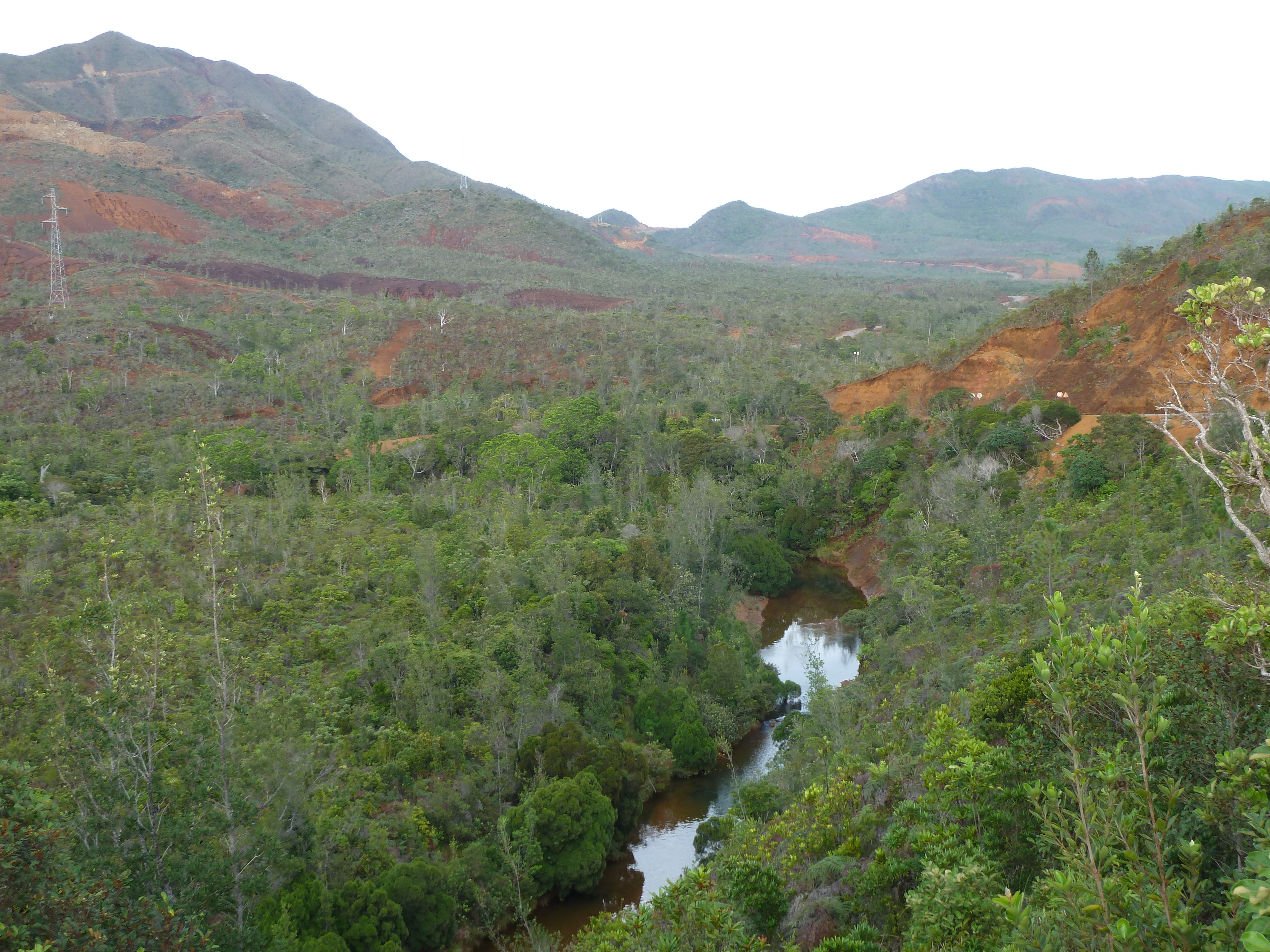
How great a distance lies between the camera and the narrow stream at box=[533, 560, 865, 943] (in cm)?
1625

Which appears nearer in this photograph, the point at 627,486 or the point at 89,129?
the point at 627,486

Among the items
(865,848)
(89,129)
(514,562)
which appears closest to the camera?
(865,848)

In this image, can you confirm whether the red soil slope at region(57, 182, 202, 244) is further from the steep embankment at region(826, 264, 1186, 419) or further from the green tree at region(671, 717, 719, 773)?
the green tree at region(671, 717, 719, 773)

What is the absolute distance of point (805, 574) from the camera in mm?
36719

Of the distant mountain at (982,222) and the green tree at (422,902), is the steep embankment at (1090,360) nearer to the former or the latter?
the green tree at (422,902)

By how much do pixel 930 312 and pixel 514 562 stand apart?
58.6 metres

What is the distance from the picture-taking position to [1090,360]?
34.8 m

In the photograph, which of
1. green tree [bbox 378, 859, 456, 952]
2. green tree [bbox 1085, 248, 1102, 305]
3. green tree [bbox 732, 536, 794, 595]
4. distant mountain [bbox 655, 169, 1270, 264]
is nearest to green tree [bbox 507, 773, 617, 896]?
green tree [bbox 378, 859, 456, 952]

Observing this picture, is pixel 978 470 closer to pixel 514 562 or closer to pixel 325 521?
pixel 514 562

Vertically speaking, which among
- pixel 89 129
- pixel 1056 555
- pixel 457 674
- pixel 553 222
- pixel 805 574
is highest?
pixel 89 129

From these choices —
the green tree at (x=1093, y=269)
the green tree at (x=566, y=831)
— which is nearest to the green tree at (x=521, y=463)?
the green tree at (x=566, y=831)

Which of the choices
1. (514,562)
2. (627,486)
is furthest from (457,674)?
(627,486)

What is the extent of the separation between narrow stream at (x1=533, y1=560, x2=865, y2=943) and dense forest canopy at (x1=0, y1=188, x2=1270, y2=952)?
1.83 ft

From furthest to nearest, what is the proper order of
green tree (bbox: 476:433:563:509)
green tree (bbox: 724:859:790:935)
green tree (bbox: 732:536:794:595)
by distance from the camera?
green tree (bbox: 476:433:563:509) → green tree (bbox: 732:536:794:595) → green tree (bbox: 724:859:790:935)
